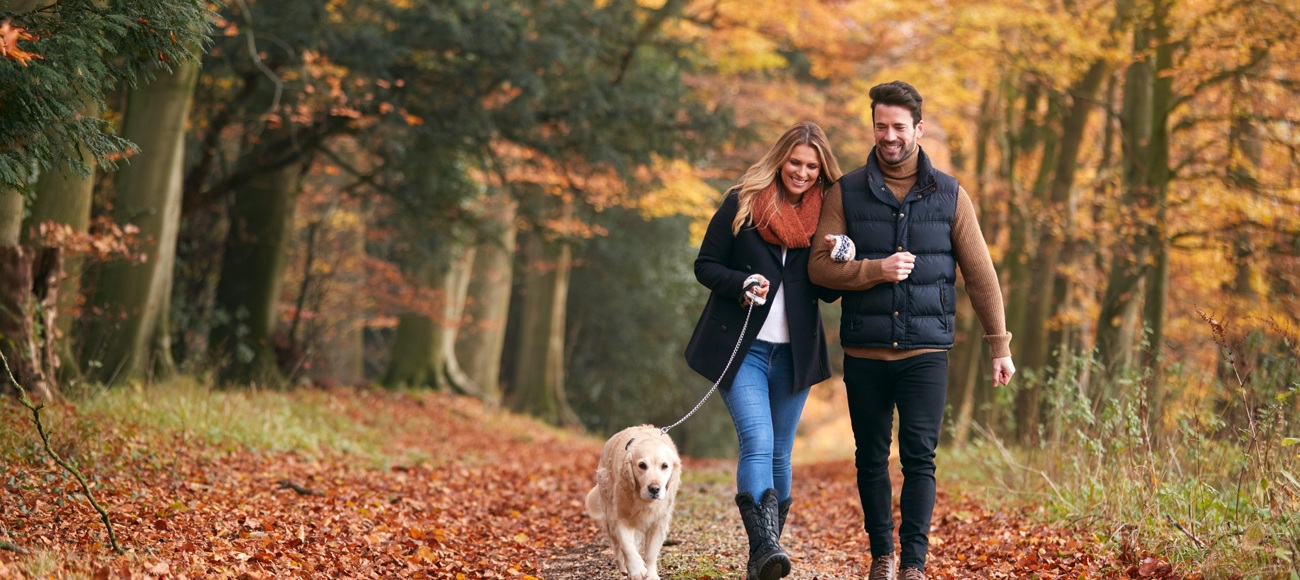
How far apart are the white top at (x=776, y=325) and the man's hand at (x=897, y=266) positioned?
1.84ft

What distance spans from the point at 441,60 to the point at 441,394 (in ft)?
25.3

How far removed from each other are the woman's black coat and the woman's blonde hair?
8cm

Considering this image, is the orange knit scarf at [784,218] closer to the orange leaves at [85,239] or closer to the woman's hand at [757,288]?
the woman's hand at [757,288]

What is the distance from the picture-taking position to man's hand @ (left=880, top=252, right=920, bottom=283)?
473 centimetres

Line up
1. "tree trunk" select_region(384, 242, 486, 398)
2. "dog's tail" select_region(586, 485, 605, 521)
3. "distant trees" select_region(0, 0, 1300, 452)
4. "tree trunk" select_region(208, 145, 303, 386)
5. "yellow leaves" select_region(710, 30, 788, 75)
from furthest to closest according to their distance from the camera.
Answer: "yellow leaves" select_region(710, 30, 788, 75) < "tree trunk" select_region(384, 242, 486, 398) < "tree trunk" select_region(208, 145, 303, 386) < "distant trees" select_region(0, 0, 1300, 452) < "dog's tail" select_region(586, 485, 605, 521)

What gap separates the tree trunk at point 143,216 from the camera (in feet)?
34.8

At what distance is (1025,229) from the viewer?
16.0m

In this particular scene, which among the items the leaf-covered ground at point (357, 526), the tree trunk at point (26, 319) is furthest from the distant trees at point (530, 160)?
the leaf-covered ground at point (357, 526)

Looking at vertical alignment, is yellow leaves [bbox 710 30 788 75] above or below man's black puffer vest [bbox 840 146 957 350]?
above

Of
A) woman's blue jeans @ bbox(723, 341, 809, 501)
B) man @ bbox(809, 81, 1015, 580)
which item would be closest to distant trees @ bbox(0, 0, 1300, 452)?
man @ bbox(809, 81, 1015, 580)

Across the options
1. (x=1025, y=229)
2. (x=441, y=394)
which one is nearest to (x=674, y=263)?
(x=441, y=394)

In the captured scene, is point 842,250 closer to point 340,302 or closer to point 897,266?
point 897,266

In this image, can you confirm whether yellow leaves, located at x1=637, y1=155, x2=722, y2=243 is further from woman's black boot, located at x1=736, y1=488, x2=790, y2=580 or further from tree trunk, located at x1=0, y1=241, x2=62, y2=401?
woman's black boot, located at x1=736, y1=488, x2=790, y2=580

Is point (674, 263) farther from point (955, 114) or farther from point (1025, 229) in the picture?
point (1025, 229)
